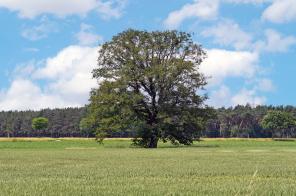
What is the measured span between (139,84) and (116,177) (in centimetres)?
5138

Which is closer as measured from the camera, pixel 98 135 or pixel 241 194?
pixel 241 194

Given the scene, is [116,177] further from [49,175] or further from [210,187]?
[210,187]

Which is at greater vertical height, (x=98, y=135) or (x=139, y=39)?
(x=139, y=39)

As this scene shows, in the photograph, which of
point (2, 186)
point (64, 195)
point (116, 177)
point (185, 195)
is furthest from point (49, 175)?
point (185, 195)

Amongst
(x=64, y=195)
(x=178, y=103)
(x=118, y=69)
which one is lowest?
(x=64, y=195)

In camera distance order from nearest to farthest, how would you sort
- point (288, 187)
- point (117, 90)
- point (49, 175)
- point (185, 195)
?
point (185, 195), point (288, 187), point (49, 175), point (117, 90)

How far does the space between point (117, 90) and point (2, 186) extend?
52.5m

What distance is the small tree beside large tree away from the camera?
219ft

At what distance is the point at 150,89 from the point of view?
Answer: 6919cm

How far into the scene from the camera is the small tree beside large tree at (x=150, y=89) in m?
66.7

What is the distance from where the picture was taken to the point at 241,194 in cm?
1319

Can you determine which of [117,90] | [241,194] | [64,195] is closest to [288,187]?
[241,194]

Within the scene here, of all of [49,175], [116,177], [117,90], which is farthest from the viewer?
[117,90]

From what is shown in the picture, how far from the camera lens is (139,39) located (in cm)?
7025
